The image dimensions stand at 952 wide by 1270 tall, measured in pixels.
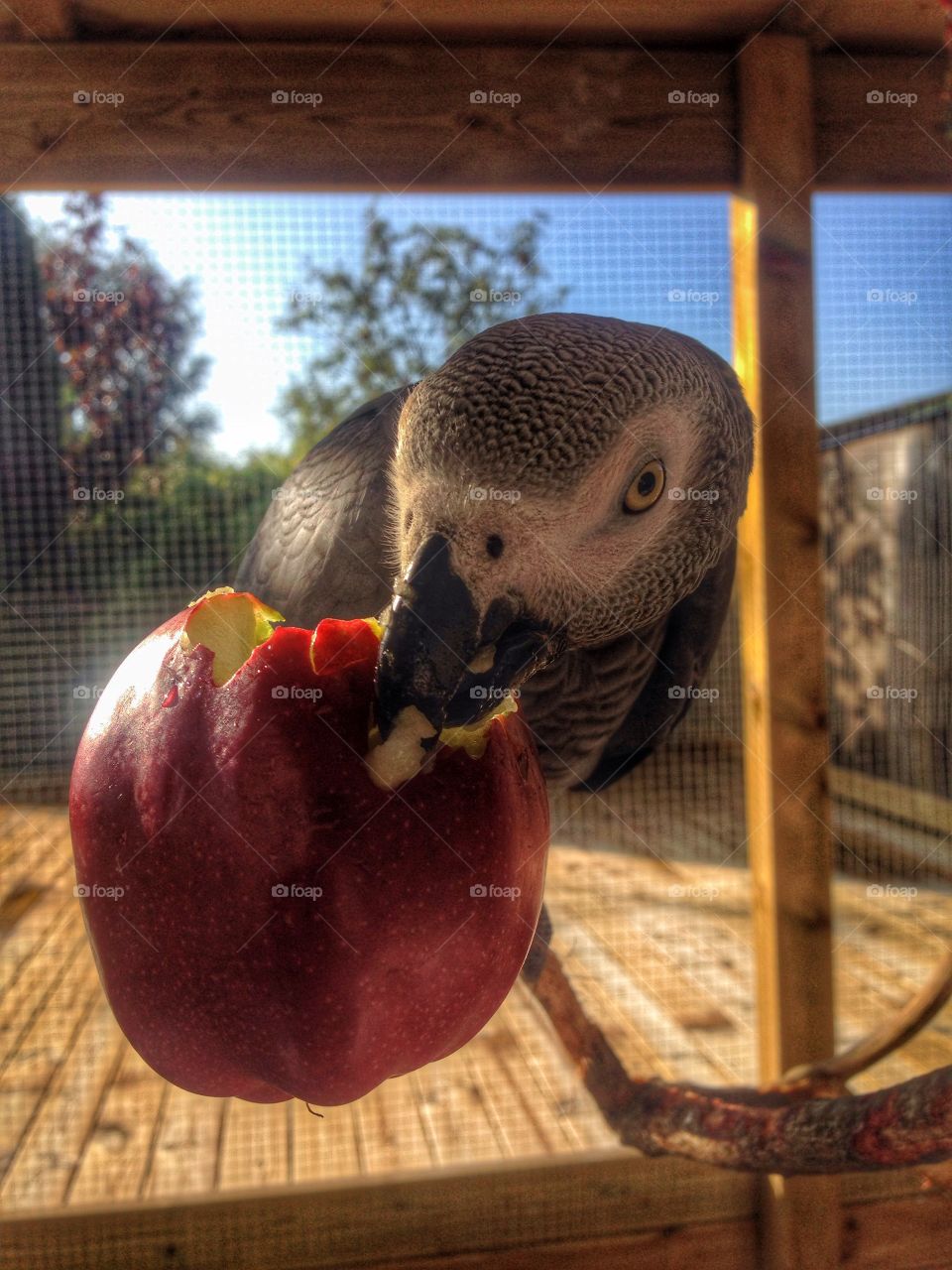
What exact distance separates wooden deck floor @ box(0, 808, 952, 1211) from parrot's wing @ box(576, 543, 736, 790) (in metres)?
0.48

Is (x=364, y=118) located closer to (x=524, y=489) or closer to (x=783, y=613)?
(x=524, y=489)

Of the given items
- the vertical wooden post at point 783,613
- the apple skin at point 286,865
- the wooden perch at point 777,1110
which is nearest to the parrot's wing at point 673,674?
the vertical wooden post at point 783,613

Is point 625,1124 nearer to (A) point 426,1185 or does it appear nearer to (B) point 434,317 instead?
(A) point 426,1185

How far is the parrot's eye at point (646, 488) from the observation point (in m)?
0.41

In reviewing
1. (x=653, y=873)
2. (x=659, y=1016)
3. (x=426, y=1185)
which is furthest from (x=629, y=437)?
(x=653, y=873)

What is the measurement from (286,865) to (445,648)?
10 cm

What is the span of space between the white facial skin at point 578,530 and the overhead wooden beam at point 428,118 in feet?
0.99

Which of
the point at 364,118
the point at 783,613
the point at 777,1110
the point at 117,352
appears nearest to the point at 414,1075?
the point at 777,1110

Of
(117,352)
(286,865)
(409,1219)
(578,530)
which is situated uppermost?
(117,352)

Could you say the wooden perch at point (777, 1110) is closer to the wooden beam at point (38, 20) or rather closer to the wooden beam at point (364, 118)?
the wooden beam at point (364, 118)

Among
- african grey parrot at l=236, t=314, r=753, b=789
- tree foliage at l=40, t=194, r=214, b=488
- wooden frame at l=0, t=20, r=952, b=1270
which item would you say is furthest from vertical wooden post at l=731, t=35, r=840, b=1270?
tree foliage at l=40, t=194, r=214, b=488

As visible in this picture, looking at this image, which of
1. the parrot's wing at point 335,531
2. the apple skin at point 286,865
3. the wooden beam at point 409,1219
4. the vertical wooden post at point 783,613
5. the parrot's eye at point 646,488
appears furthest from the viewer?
the wooden beam at point 409,1219

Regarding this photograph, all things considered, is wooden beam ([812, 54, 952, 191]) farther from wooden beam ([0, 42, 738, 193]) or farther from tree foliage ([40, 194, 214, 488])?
tree foliage ([40, 194, 214, 488])

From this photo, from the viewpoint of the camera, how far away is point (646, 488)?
0.42 m
